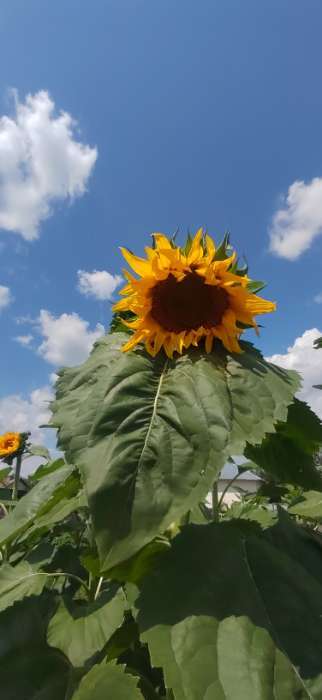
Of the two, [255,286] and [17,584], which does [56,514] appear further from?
[255,286]

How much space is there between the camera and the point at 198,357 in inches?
55.3

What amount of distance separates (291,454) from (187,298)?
570 millimetres

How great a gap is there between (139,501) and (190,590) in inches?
9.7

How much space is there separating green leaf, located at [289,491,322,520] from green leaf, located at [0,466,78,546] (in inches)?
36.9

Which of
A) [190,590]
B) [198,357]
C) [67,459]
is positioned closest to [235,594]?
[190,590]

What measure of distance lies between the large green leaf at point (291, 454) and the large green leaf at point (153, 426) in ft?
0.83

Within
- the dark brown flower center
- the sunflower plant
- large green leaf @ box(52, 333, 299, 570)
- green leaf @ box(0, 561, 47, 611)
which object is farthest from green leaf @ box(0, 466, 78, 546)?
the dark brown flower center

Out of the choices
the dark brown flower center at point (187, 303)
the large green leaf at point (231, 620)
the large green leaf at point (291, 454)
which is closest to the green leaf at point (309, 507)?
the large green leaf at point (291, 454)

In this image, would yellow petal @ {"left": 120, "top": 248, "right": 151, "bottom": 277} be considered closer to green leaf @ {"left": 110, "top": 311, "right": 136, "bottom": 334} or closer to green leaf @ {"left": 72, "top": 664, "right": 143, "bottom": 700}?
green leaf @ {"left": 110, "top": 311, "right": 136, "bottom": 334}

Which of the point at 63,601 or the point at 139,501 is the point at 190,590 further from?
the point at 63,601

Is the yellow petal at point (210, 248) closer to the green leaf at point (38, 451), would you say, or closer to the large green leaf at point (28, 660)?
the large green leaf at point (28, 660)

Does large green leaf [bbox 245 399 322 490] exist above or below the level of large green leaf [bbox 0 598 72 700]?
above

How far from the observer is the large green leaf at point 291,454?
149 cm

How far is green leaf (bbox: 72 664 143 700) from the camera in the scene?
3.44 feet
